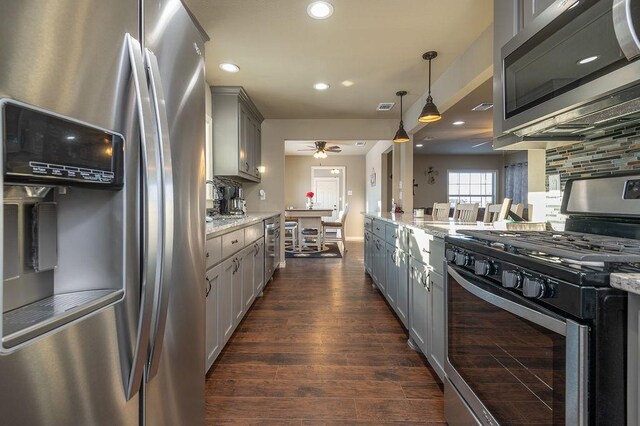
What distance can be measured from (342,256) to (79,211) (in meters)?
5.62

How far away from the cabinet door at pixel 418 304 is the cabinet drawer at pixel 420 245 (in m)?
0.05

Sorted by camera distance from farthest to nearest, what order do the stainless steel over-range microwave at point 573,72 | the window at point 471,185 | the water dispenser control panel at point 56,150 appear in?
the window at point 471,185 < the stainless steel over-range microwave at point 573,72 < the water dispenser control panel at point 56,150

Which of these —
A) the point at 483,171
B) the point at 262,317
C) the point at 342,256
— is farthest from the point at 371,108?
the point at 483,171

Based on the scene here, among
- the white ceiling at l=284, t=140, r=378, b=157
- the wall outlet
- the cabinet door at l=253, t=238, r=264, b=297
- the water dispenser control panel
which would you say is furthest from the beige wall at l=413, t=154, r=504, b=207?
the water dispenser control panel

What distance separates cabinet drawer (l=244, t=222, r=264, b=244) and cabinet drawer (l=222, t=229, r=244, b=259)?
15 cm

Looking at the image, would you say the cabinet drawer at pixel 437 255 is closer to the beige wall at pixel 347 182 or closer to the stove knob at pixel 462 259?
the stove knob at pixel 462 259

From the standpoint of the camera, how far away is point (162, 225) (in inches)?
31.5

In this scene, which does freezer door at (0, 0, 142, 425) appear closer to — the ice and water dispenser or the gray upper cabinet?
the ice and water dispenser

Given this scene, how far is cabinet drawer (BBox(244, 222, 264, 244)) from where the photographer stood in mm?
2783

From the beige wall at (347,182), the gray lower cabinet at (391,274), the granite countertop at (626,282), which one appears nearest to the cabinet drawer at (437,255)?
the gray lower cabinet at (391,274)

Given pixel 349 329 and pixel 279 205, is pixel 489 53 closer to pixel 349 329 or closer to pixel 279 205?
pixel 349 329

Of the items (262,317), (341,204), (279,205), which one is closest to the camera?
(262,317)

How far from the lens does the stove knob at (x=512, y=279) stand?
92 cm

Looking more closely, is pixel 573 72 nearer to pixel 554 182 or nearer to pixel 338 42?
pixel 554 182
